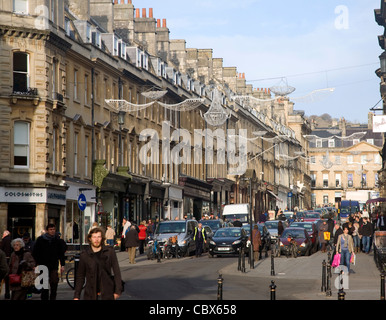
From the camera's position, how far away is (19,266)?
16.5 m

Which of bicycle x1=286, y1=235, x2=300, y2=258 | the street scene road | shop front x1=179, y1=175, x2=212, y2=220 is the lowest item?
the street scene road

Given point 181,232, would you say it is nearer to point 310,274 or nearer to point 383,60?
point 310,274

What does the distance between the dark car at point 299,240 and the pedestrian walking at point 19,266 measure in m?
25.3

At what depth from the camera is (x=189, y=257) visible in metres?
41.8

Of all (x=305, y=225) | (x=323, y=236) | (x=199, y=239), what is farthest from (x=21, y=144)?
(x=323, y=236)

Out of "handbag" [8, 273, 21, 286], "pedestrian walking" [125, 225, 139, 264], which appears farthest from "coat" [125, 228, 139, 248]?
"handbag" [8, 273, 21, 286]

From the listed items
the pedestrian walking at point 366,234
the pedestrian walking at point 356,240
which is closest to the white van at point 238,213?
the pedestrian walking at point 356,240

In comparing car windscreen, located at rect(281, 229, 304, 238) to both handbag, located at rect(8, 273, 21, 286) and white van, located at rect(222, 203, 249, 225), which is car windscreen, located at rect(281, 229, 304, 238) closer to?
white van, located at rect(222, 203, 249, 225)

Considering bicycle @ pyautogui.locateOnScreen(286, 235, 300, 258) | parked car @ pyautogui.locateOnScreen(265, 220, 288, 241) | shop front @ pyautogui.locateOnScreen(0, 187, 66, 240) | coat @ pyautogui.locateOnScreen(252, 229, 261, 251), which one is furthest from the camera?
parked car @ pyautogui.locateOnScreen(265, 220, 288, 241)

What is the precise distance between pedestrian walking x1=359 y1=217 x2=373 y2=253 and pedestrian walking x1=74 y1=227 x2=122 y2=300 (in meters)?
30.0

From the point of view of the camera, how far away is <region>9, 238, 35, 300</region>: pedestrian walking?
635 inches

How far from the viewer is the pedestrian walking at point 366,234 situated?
135ft

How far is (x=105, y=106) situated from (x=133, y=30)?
41.4 feet
